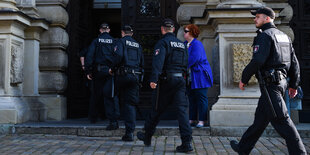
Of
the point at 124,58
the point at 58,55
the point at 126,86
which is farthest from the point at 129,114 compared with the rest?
the point at 58,55

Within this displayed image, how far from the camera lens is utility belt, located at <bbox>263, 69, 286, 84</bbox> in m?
3.67

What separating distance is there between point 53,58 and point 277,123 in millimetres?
5559

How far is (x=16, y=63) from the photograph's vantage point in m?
6.94

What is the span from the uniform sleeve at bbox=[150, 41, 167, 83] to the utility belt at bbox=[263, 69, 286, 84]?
1476mm

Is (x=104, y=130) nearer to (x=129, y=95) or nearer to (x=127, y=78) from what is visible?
(x=129, y=95)

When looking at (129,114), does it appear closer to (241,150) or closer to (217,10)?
(241,150)

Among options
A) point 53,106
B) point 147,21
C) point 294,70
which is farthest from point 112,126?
point 294,70

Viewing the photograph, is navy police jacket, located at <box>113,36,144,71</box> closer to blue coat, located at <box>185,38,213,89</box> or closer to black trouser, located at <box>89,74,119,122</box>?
black trouser, located at <box>89,74,119,122</box>

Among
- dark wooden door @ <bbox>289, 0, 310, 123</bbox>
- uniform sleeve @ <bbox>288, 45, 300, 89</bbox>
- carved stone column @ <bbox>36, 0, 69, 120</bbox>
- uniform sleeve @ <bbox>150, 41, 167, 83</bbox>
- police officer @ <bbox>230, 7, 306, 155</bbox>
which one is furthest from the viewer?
carved stone column @ <bbox>36, 0, 69, 120</bbox>

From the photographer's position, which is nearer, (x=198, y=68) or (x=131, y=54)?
(x=131, y=54)


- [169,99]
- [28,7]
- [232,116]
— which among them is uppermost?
[28,7]

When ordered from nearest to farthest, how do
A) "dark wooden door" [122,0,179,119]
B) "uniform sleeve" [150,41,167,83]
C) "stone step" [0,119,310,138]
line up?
"uniform sleeve" [150,41,167,83] < "stone step" [0,119,310,138] < "dark wooden door" [122,0,179,119]

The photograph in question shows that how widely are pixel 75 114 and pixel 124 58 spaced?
3.46m

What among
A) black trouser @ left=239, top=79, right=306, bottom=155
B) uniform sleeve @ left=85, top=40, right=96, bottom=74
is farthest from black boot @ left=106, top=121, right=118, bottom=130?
black trouser @ left=239, top=79, right=306, bottom=155
